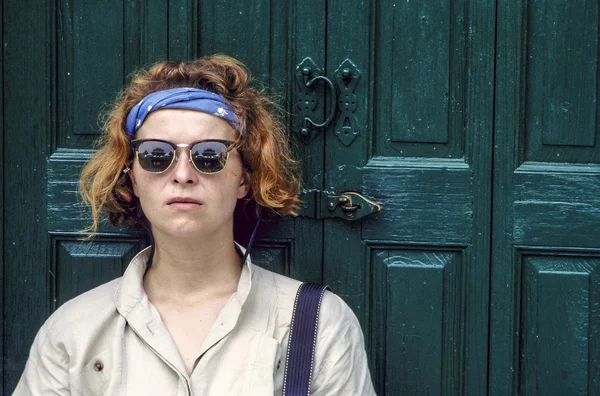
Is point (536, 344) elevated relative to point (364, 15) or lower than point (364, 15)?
lower

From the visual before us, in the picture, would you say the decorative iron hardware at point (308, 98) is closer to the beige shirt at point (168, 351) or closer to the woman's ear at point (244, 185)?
the woman's ear at point (244, 185)

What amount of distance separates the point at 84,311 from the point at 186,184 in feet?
1.46

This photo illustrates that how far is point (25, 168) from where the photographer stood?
9.33 feet

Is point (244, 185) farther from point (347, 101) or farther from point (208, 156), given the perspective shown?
point (347, 101)

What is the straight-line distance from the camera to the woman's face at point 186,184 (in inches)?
92.3

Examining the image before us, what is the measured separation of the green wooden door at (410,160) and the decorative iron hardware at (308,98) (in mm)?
19

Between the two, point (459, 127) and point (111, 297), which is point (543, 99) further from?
point (111, 297)

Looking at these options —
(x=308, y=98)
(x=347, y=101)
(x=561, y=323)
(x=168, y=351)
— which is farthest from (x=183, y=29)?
(x=561, y=323)

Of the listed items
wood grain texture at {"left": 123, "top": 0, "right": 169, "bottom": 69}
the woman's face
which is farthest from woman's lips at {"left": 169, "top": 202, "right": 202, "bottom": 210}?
wood grain texture at {"left": 123, "top": 0, "right": 169, "bottom": 69}

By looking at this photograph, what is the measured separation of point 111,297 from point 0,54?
87cm

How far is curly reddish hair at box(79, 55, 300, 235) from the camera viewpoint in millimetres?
2510

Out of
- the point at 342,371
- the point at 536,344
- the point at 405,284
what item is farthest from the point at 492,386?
the point at 342,371

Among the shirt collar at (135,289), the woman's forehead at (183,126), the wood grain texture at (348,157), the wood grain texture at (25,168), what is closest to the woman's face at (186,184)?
the woman's forehead at (183,126)

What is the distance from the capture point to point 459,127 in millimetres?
2746
